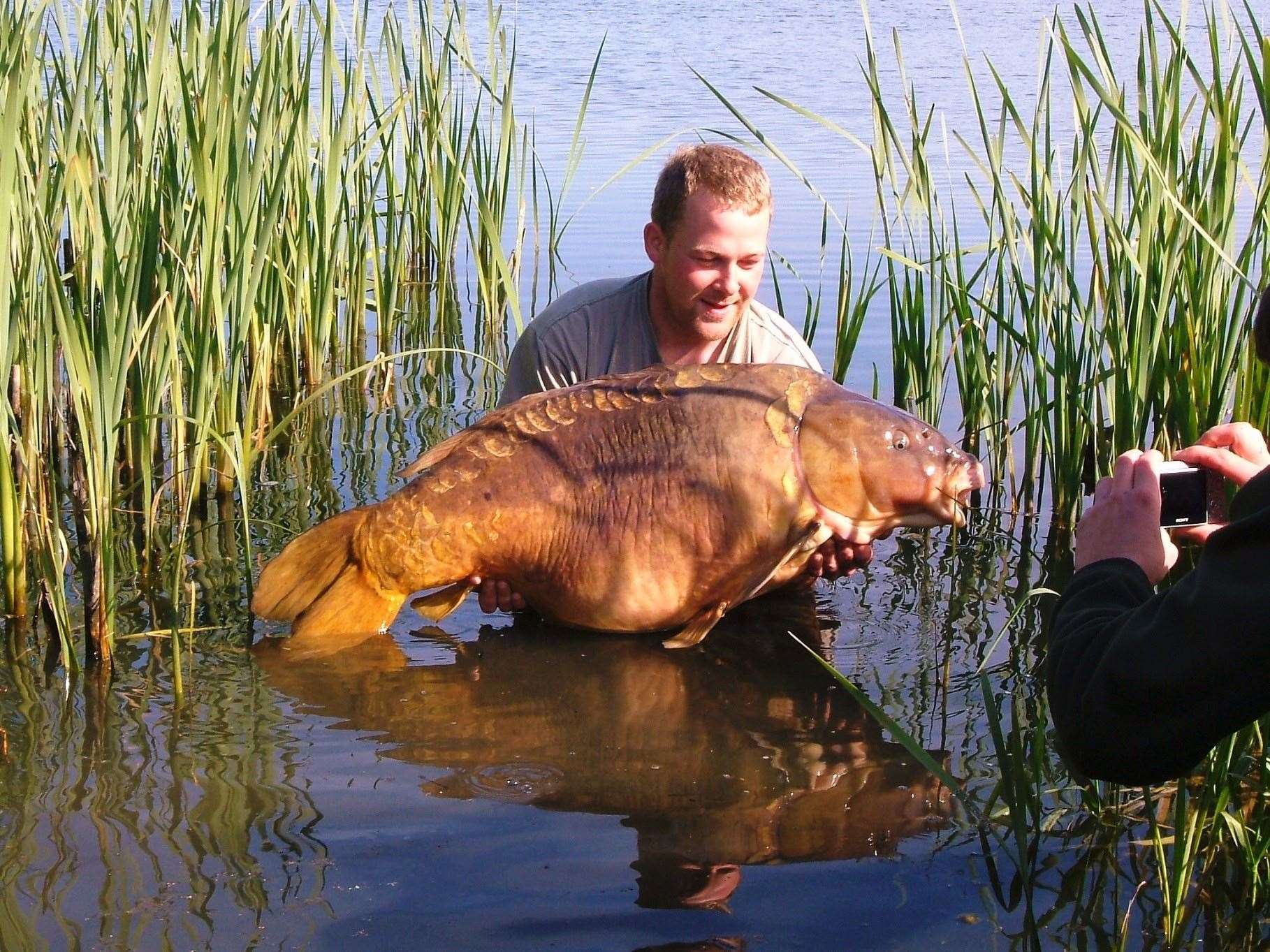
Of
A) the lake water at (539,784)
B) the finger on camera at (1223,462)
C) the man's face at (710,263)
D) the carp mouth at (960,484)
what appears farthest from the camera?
the man's face at (710,263)

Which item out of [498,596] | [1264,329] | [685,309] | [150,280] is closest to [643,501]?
[498,596]

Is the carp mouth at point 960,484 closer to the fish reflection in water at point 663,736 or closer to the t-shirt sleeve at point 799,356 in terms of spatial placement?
the fish reflection in water at point 663,736

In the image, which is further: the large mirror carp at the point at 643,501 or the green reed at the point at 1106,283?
the large mirror carp at the point at 643,501

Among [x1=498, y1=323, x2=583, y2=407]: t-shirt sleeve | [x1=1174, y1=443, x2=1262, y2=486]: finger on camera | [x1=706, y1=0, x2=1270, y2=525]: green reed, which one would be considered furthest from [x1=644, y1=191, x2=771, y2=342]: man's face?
[x1=1174, y1=443, x2=1262, y2=486]: finger on camera

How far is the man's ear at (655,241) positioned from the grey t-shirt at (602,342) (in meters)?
0.13

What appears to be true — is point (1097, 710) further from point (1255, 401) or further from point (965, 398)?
point (965, 398)

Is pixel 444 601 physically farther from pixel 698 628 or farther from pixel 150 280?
pixel 150 280

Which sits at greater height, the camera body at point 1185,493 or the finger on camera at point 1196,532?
the camera body at point 1185,493

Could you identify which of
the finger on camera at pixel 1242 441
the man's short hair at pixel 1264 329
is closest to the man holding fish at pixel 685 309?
the finger on camera at pixel 1242 441

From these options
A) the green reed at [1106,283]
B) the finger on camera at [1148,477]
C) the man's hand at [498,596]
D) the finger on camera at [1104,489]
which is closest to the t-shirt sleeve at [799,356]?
the green reed at [1106,283]

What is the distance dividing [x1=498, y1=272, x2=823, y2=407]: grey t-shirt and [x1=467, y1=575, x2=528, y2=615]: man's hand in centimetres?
73

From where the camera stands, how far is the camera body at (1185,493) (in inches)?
84.1

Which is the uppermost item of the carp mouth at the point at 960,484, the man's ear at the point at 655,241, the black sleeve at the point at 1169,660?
the man's ear at the point at 655,241

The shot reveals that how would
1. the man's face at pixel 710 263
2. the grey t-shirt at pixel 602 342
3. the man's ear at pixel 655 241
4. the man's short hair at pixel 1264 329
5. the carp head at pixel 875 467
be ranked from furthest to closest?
the grey t-shirt at pixel 602 342
the man's ear at pixel 655 241
the man's face at pixel 710 263
the carp head at pixel 875 467
the man's short hair at pixel 1264 329
